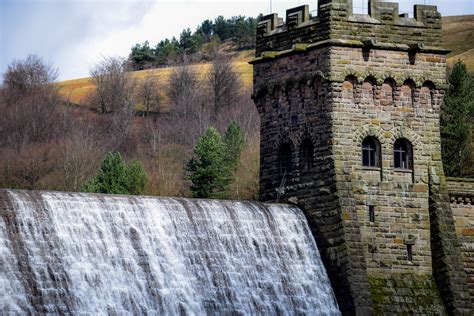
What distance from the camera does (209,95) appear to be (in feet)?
473

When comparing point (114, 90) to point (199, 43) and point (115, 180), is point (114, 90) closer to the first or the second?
point (199, 43)

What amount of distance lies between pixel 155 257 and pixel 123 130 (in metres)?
94.0

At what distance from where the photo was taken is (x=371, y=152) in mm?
41844

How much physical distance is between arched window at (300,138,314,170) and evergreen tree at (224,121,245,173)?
40666mm

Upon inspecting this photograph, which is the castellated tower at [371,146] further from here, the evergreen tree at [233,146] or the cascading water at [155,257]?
the evergreen tree at [233,146]

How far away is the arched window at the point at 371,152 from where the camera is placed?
4169cm

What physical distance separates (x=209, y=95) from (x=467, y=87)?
2459 inches

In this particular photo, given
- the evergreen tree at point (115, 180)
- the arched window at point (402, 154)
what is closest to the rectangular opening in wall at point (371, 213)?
the arched window at point (402, 154)

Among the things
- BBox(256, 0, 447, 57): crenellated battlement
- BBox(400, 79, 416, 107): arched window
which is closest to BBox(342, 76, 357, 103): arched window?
BBox(256, 0, 447, 57): crenellated battlement

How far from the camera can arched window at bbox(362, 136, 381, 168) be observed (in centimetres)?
4169

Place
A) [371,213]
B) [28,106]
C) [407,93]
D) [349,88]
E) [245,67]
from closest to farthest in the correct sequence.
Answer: [371,213]
[349,88]
[407,93]
[28,106]
[245,67]

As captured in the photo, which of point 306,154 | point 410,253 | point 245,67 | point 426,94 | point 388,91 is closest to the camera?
point 410,253

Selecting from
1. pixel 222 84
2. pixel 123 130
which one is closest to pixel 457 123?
pixel 123 130

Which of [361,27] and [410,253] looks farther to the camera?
[361,27]
